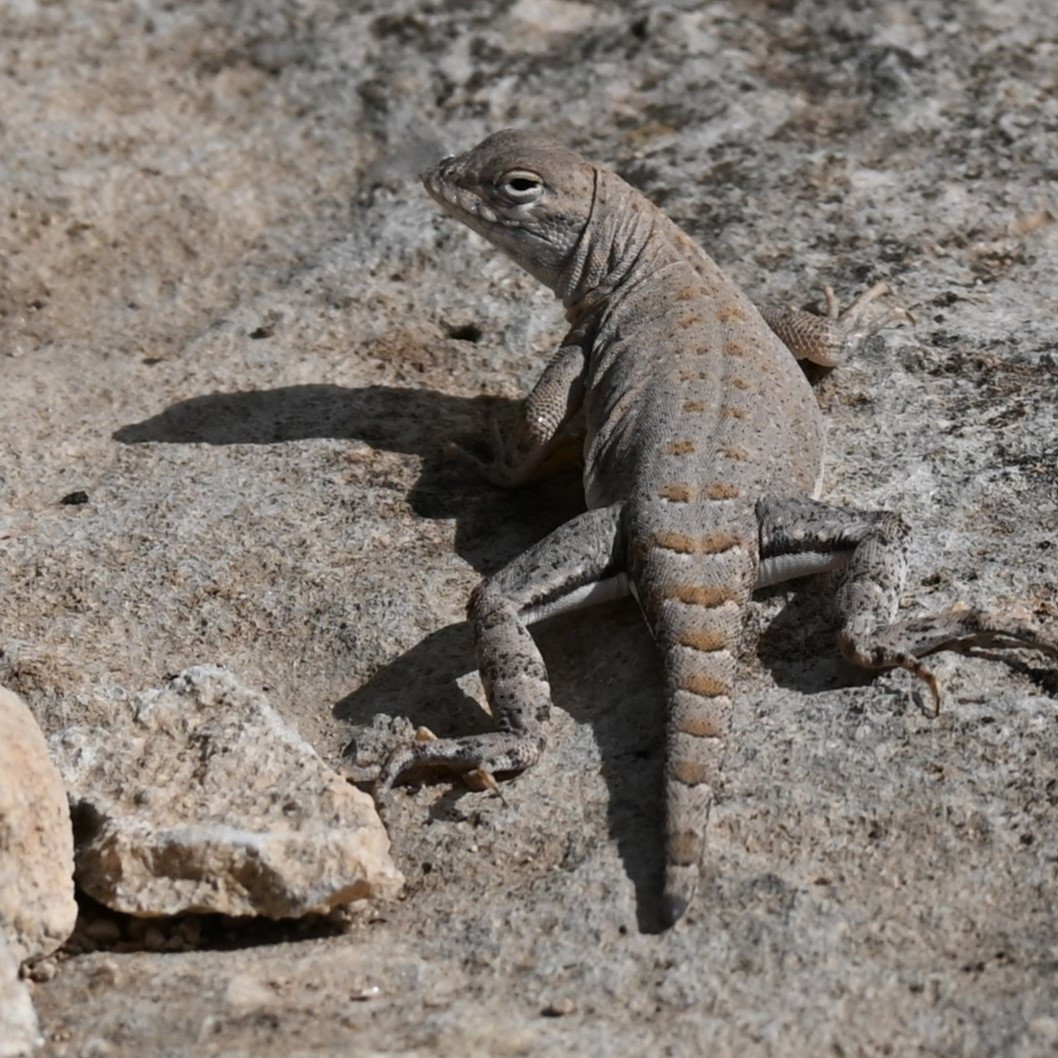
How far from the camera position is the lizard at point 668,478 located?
4.75m

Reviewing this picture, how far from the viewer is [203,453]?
6.32 metres

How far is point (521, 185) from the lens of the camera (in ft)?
20.7

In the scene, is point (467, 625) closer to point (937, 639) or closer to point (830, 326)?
point (937, 639)

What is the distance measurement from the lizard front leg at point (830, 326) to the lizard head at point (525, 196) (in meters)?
0.84

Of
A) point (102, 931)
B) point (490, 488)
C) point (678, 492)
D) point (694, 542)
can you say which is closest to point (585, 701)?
point (694, 542)

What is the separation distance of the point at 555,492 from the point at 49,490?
6.13 ft

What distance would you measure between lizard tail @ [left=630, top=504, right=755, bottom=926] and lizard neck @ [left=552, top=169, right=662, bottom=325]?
150 centimetres

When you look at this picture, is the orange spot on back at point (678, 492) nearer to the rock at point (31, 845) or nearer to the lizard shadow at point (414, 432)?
the lizard shadow at point (414, 432)

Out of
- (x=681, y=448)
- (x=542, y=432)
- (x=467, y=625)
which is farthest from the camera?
(x=542, y=432)

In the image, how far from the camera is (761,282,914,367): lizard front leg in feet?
20.6

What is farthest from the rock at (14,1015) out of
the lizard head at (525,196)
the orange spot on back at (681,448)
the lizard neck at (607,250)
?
the lizard head at (525,196)

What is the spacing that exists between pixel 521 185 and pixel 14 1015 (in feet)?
12.3

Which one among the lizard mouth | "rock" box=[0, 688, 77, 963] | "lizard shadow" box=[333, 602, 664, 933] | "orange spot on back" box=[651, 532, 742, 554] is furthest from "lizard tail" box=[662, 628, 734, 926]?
the lizard mouth

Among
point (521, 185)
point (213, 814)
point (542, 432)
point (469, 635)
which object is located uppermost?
point (521, 185)
